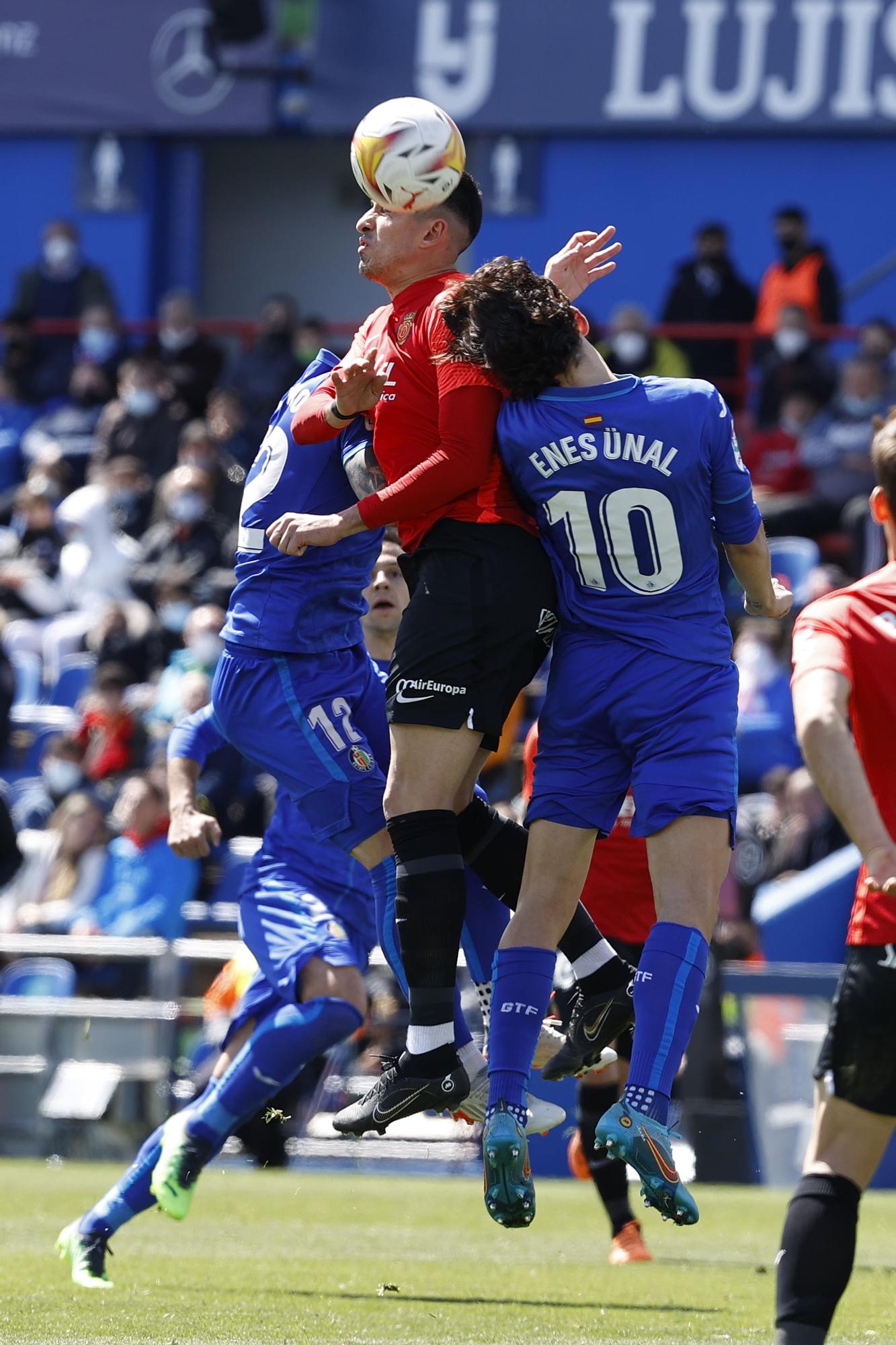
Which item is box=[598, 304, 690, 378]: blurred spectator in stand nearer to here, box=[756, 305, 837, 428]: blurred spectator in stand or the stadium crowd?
the stadium crowd

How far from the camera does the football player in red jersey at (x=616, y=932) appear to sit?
8.15 metres

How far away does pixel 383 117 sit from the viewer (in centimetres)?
606

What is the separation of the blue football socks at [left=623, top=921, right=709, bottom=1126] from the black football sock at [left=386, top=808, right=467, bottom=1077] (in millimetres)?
514

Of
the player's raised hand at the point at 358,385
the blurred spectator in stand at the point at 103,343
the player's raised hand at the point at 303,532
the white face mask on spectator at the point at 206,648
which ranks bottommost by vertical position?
the white face mask on spectator at the point at 206,648

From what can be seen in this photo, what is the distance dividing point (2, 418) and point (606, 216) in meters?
5.69

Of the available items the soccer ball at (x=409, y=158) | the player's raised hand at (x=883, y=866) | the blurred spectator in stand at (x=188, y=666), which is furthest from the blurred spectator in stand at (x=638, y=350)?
the player's raised hand at (x=883, y=866)

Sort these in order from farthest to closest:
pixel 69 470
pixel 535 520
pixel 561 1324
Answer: pixel 69 470, pixel 561 1324, pixel 535 520

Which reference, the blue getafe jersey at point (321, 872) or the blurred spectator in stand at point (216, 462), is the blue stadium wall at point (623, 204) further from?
the blue getafe jersey at point (321, 872)

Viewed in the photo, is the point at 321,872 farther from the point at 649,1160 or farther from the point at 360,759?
the point at 649,1160

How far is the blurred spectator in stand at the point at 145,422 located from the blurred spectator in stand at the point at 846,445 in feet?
16.9


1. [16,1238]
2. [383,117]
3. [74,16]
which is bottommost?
[16,1238]

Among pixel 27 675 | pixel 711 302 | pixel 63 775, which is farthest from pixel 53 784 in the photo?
pixel 711 302

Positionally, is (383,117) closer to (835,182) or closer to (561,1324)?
(561,1324)

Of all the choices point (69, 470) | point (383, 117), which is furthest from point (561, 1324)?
point (69, 470)
